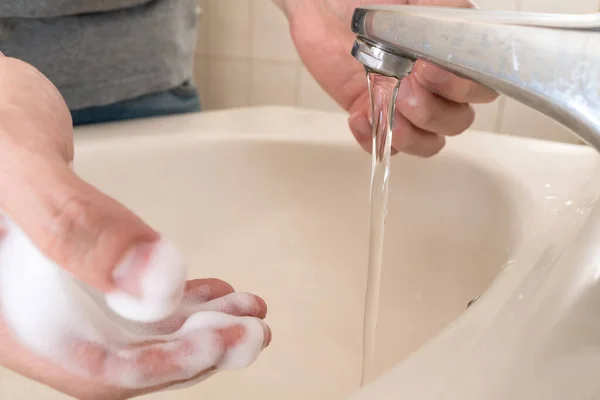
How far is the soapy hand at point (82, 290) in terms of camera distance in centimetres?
14

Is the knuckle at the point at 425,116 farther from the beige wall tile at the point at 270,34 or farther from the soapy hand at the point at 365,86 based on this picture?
the beige wall tile at the point at 270,34

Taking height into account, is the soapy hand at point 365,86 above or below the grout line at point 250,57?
above

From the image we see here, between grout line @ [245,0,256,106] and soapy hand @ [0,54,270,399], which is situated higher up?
soapy hand @ [0,54,270,399]

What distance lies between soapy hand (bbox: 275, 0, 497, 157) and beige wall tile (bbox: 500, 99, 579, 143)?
316 mm

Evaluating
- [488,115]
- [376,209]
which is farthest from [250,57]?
[376,209]

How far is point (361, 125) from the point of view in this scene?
39 cm

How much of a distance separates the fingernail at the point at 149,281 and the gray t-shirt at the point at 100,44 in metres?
0.35

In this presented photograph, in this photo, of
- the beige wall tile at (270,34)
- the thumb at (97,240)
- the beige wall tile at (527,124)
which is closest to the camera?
the thumb at (97,240)

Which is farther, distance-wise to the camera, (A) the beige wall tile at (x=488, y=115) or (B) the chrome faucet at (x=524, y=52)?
(A) the beige wall tile at (x=488, y=115)

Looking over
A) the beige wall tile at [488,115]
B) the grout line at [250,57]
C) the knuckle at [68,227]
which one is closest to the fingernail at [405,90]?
the knuckle at [68,227]

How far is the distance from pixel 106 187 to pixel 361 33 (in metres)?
0.27

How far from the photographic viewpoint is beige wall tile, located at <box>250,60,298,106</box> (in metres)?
0.82

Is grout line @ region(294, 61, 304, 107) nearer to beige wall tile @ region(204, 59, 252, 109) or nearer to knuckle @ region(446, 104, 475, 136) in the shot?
beige wall tile @ region(204, 59, 252, 109)

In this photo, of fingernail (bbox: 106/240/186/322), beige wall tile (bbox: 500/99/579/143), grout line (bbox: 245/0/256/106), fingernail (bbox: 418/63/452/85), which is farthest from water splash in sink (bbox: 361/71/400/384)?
grout line (bbox: 245/0/256/106)
